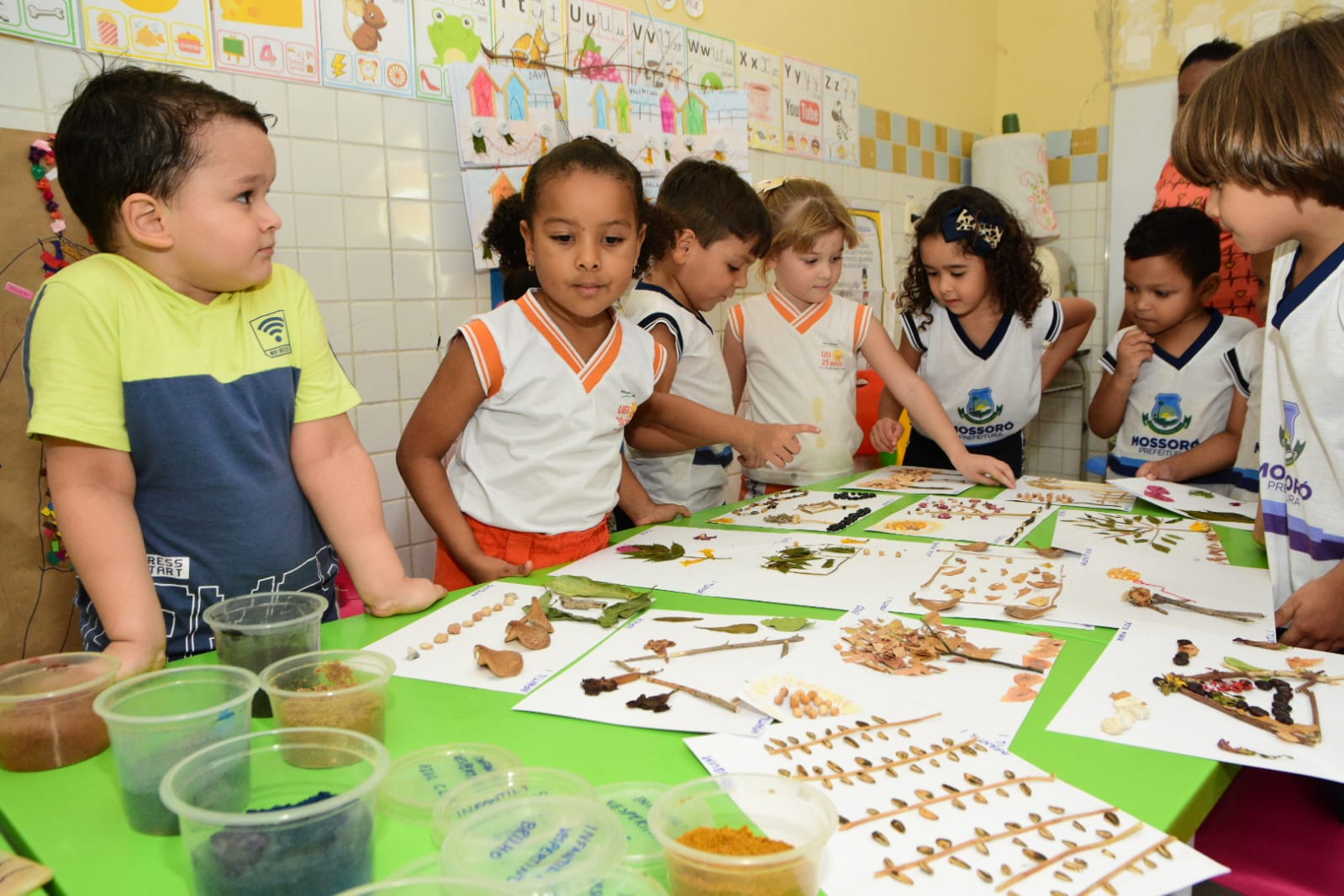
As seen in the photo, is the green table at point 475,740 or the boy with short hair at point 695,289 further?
the boy with short hair at point 695,289

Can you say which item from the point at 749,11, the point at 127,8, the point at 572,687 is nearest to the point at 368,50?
the point at 127,8

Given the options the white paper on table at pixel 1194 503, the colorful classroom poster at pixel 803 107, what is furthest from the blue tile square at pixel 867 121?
the white paper on table at pixel 1194 503

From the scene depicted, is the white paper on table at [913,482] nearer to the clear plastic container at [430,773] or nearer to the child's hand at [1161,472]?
the child's hand at [1161,472]

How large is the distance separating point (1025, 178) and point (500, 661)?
12.1 ft

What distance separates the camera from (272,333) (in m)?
1.20

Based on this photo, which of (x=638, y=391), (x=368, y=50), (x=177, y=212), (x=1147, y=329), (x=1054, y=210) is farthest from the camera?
(x=1054, y=210)

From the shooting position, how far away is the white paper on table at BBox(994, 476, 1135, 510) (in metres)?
1.74

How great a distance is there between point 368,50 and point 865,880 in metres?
2.13

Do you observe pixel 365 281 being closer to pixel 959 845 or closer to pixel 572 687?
pixel 572 687

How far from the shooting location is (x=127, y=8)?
173 cm

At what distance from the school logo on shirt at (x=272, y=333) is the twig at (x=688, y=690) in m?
0.65

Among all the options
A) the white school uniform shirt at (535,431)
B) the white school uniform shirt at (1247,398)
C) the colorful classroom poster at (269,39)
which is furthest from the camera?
the white school uniform shirt at (1247,398)

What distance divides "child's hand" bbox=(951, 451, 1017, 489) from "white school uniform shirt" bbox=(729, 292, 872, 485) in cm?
35

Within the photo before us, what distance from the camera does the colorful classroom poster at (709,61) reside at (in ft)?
9.32
